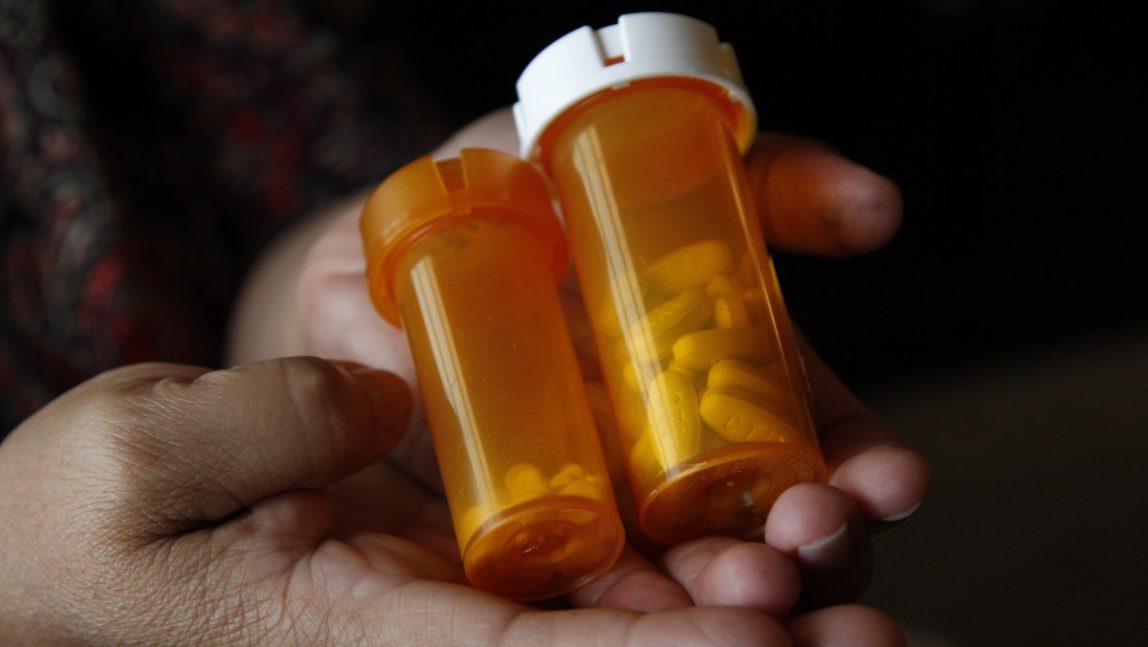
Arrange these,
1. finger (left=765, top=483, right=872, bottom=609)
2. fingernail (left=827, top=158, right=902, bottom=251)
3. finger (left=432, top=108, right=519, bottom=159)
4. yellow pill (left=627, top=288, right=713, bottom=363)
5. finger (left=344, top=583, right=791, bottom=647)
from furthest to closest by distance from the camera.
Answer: finger (left=432, top=108, right=519, bottom=159), fingernail (left=827, top=158, right=902, bottom=251), yellow pill (left=627, top=288, right=713, bottom=363), finger (left=765, top=483, right=872, bottom=609), finger (left=344, top=583, right=791, bottom=647)

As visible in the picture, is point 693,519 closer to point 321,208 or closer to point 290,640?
point 290,640

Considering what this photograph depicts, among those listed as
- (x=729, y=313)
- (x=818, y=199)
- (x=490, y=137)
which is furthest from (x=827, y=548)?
(x=490, y=137)

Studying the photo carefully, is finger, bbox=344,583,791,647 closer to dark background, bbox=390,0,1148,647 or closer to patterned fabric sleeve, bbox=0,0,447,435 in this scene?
patterned fabric sleeve, bbox=0,0,447,435

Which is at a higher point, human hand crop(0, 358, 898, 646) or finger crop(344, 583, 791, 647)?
human hand crop(0, 358, 898, 646)

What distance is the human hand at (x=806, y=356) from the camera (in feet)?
2.95

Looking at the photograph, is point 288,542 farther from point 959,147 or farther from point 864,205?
point 959,147

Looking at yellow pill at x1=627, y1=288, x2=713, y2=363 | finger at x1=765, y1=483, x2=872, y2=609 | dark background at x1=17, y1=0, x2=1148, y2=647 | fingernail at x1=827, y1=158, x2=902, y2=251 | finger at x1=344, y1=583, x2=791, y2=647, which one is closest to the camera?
finger at x1=344, y1=583, x2=791, y2=647

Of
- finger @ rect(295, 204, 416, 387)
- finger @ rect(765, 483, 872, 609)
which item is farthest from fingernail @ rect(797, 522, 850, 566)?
finger @ rect(295, 204, 416, 387)

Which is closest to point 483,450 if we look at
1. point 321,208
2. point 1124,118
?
point 321,208

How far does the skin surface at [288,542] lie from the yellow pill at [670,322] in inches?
7.0

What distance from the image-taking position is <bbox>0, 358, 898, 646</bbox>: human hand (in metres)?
0.94

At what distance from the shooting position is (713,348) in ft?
3.20

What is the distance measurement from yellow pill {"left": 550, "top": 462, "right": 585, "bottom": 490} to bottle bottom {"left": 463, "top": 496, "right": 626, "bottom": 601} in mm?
21

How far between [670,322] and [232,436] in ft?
1.36
